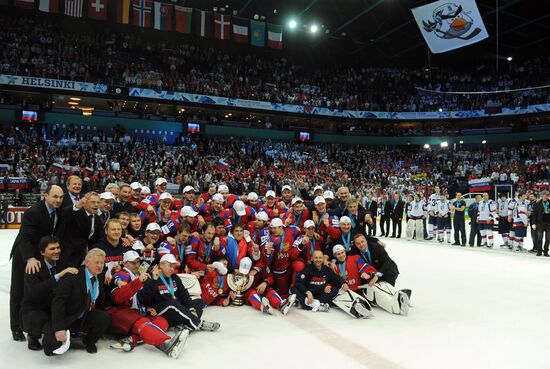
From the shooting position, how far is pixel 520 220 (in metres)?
13.3

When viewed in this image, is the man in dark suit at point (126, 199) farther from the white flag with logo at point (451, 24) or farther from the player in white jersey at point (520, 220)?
the white flag with logo at point (451, 24)

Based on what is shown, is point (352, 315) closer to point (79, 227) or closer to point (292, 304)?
point (292, 304)

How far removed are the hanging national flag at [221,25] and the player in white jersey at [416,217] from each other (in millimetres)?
20716

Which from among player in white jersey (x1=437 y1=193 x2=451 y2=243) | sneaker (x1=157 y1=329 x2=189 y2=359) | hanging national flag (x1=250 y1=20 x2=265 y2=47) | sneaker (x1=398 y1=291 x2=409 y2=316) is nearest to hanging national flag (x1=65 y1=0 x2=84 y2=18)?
hanging national flag (x1=250 y1=20 x2=265 y2=47)

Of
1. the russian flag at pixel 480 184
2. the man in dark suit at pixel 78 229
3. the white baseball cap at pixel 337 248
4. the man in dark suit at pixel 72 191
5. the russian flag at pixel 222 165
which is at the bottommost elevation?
the white baseball cap at pixel 337 248

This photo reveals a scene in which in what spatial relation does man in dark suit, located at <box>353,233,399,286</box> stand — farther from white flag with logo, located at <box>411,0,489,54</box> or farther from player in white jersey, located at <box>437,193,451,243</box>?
white flag with logo, located at <box>411,0,489,54</box>

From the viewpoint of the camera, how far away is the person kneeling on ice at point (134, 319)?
4.50 m

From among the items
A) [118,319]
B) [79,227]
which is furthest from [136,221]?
[118,319]

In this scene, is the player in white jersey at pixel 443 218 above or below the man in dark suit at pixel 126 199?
below

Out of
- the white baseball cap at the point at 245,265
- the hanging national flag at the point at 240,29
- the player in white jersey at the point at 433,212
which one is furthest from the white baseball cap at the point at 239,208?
the hanging national flag at the point at 240,29

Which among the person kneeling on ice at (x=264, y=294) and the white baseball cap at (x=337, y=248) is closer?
the person kneeling on ice at (x=264, y=294)

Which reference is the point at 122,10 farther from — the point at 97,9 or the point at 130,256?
the point at 130,256

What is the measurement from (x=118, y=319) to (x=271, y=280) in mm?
2648

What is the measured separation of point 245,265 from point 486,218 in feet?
36.7
